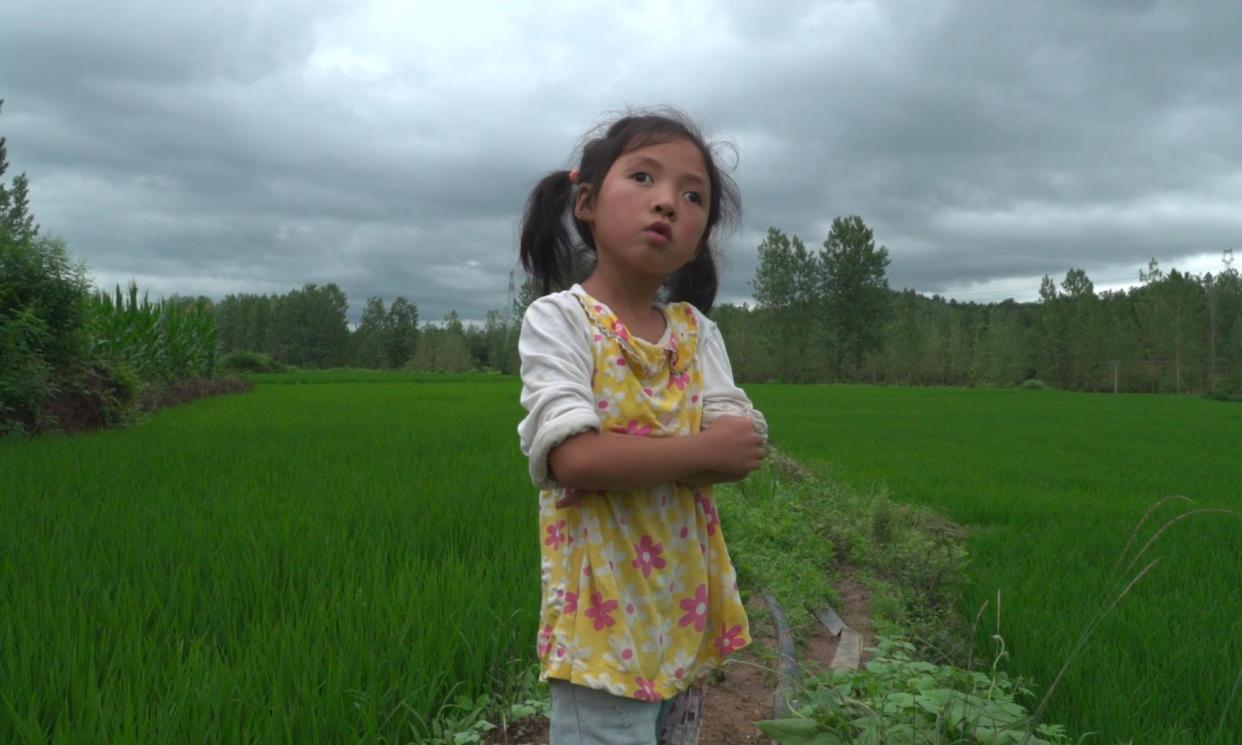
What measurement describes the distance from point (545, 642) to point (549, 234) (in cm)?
78

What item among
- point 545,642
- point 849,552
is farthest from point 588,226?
point 849,552

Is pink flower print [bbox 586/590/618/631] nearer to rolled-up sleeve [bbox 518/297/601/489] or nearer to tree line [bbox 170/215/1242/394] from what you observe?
rolled-up sleeve [bbox 518/297/601/489]

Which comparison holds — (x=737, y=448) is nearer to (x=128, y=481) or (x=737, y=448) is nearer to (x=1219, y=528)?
(x=128, y=481)

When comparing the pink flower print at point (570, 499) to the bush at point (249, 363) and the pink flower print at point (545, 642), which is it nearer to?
the pink flower print at point (545, 642)

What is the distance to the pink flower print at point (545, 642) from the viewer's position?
1.24 metres

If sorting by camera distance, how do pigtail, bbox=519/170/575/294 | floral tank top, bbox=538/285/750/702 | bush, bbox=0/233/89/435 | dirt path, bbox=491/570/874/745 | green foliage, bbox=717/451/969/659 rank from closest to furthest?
floral tank top, bbox=538/285/750/702 → pigtail, bbox=519/170/575/294 → dirt path, bbox=491/570/874/745 → green foliage, bbox=717/451/969/659 → bush, bbox=0/233/89/435

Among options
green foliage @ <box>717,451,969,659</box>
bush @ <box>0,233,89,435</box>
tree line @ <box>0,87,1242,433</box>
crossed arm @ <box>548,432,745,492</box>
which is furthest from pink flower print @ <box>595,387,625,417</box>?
tree line @ <box>0,87,1242,433</box>

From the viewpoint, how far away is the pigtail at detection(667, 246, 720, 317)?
1692mm

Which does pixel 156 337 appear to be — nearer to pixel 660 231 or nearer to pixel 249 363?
pixel 660 231

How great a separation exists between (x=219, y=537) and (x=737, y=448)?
2.82 meters

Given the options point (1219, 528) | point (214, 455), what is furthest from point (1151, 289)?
point (214, 455)

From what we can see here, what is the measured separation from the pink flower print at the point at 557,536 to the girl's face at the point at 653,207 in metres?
0.45

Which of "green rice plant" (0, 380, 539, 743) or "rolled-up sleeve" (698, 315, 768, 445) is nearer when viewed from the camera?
"rolled-up sleeve" (698, 315, 768, 445)

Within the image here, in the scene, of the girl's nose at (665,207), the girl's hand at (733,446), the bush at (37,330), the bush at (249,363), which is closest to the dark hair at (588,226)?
the girl's nose at (665,207)
